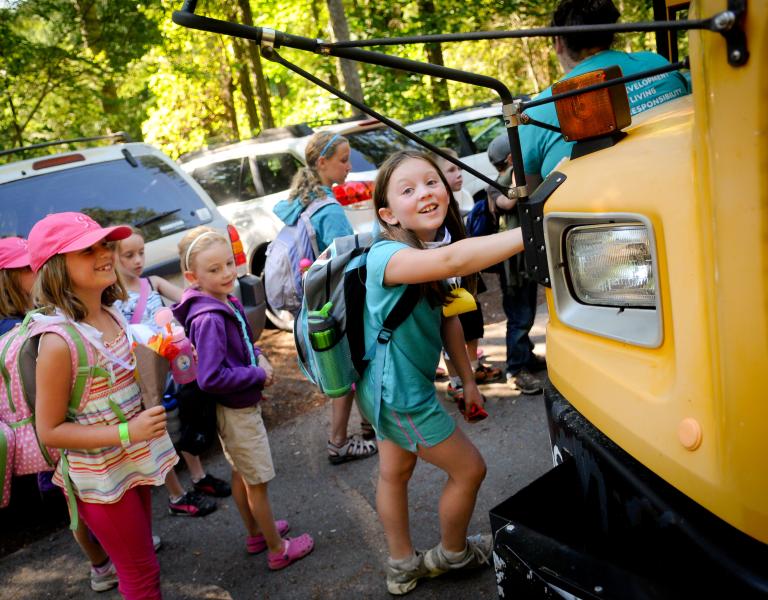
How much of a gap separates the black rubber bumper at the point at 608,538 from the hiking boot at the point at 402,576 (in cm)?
123

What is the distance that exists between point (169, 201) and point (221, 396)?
8.44ft

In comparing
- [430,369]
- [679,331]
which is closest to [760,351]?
[679,331]

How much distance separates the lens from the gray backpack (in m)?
4.24

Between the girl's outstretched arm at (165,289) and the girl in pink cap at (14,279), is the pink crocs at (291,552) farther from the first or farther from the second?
the girl's outstretched arm at (165,289)

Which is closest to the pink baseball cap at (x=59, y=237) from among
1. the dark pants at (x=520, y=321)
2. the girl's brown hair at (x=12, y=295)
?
the girl's brown hair at (x=12, y=295)

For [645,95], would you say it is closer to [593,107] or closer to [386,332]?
[593,107]

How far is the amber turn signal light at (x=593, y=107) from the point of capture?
186 cm

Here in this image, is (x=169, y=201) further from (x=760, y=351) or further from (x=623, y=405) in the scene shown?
(x=760, y=351)

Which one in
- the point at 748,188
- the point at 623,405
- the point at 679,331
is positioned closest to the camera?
the point at 748,188

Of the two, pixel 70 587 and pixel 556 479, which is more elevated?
pixel 556 479

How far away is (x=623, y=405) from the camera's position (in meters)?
1.65

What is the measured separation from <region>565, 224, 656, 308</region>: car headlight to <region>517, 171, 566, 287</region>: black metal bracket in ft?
0.23

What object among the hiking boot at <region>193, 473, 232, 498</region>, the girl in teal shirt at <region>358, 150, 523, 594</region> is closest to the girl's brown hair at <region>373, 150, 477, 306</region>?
the girl in teal shirt at <region>358, 150, 523, 594</region>

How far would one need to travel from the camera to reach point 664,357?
1563mm
